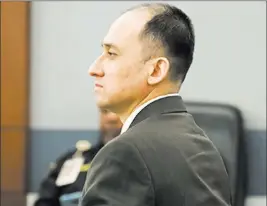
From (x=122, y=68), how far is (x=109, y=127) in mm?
1848

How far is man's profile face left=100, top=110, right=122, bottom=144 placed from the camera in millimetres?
2996

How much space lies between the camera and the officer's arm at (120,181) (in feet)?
3.52

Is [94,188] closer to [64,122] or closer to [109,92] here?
[109,92]

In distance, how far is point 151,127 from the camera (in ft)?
3.81

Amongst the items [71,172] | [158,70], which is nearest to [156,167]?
[158,70]

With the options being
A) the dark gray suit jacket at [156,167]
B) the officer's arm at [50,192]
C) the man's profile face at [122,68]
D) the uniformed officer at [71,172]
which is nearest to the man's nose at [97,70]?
the man's profile face at [122,68]

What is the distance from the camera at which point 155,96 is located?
121 centimetres

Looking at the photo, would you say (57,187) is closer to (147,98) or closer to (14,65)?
(14,65)

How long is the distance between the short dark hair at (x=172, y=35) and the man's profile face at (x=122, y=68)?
2 centimetres

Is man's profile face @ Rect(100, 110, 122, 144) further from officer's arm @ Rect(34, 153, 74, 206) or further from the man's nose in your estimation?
the man's nose

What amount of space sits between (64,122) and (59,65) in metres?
0.30

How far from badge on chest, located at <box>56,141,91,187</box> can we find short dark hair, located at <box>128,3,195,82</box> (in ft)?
5.53

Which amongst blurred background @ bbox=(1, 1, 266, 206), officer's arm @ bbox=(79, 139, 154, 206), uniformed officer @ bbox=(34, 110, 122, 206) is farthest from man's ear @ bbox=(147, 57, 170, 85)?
blurred background @ bbox=(1, 1, 266, 206)

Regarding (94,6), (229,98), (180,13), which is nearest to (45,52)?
(94,6)
